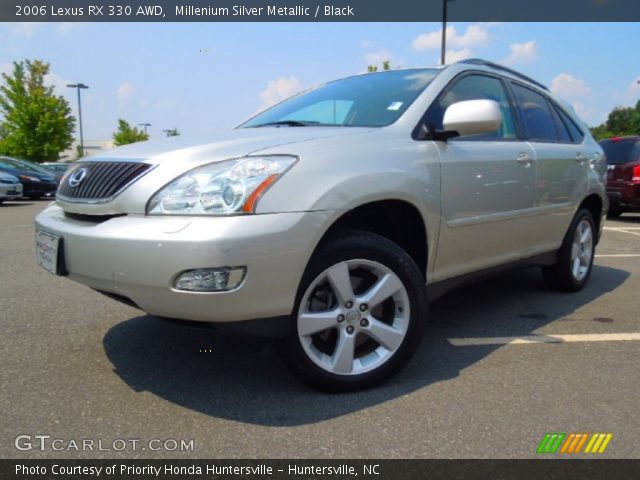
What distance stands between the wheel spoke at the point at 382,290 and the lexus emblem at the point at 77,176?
1.44 meters

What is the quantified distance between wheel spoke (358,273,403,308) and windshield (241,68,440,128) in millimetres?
837

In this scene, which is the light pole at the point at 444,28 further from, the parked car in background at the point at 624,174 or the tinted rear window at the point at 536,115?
the tinted rear window at the point at 536,115

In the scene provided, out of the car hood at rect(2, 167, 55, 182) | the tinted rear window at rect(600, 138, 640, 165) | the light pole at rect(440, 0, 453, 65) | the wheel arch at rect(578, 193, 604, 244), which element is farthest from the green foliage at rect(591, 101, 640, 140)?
the wheel arch at rect(578, 193, 604, 244)

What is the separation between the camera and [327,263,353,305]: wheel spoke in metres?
2.30

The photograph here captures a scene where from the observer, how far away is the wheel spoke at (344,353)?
2342 mm

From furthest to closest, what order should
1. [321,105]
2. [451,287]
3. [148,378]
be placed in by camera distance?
[321,105], [451,287], [148,378]

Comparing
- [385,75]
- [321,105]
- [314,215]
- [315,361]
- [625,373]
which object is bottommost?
[625,373]

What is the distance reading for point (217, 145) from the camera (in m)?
2.28

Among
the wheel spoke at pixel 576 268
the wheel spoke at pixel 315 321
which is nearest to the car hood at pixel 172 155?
the wheel spoke at pixel 315 321

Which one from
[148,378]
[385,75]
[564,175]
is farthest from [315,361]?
[564,175]

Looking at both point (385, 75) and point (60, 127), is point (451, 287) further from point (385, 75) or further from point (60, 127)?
point (60, 127)

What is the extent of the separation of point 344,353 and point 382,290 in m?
0.34

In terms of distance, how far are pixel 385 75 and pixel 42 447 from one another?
2790 millimetres
